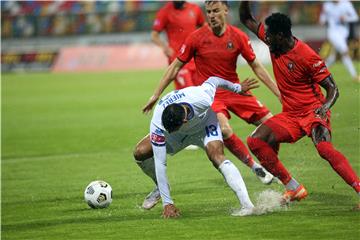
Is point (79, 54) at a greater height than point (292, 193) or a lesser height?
lesser

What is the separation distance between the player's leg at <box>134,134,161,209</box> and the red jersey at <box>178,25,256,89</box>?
1888mm

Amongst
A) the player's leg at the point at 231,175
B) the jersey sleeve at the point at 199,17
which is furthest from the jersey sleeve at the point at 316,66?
the jersey sleeve at the point at 199,17

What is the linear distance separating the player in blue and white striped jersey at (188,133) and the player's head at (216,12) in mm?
1698

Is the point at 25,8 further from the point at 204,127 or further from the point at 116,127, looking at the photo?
the point at 204,127

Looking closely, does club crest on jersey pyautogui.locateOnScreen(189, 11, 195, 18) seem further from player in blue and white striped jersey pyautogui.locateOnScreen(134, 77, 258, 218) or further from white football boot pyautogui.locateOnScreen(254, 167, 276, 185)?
player in blue and white striped jersey pyautogui.locateOnScreen(134, 77, 258, 218)

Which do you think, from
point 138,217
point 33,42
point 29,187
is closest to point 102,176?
point 29,187

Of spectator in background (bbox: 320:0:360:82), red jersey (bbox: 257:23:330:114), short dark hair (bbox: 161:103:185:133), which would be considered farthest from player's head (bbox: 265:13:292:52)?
spectator in background (bbox: 320:0:360:82)

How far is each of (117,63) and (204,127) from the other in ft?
109

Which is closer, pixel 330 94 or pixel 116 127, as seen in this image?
pixel 330 94

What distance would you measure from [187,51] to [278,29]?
6.95ft

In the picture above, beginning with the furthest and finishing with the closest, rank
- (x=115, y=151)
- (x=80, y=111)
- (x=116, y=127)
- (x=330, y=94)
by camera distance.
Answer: (x=80, y=111), (x=116, y=127), (x=115, y=151), (x=330, y=94)

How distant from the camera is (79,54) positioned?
145 feet

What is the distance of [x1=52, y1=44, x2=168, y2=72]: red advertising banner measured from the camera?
41469 mm

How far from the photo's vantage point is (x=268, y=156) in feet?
33.3
